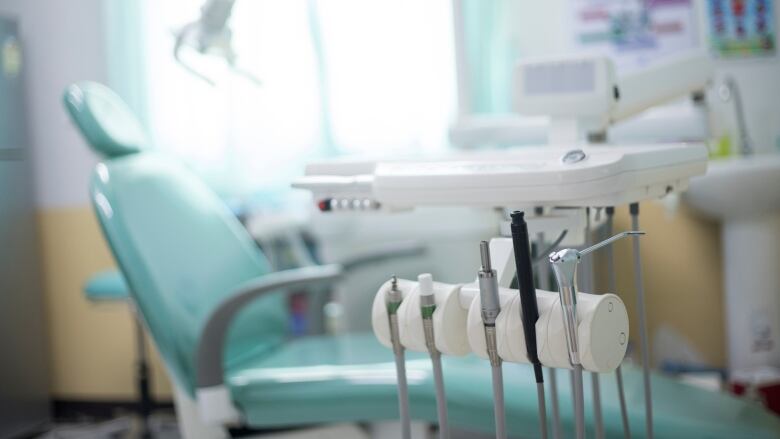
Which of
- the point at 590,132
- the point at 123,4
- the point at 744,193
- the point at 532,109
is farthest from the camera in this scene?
the point at 123,4

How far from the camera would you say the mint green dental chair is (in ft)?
5.29

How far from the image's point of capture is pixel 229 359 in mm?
1973

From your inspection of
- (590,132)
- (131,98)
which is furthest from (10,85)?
(590,132)

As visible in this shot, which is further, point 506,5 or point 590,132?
point 506,5

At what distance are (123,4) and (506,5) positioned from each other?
1.47 m

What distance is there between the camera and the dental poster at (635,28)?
3.05m

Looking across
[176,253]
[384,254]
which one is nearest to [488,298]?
[176,253]

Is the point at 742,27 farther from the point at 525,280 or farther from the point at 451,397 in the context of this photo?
the point at 525,280

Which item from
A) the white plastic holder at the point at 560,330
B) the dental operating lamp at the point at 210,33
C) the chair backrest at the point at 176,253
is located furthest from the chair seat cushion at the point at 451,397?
the dental operating lamp at the point at 210,33

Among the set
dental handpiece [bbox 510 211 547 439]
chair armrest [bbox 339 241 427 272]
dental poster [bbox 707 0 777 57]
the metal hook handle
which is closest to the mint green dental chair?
chair armrest [bbox 339 241 427 272]

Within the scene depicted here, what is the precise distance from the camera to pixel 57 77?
3.57 m

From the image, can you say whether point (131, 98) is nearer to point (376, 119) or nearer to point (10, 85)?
point (10, 85)

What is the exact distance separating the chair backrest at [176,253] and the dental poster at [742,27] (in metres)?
1.81

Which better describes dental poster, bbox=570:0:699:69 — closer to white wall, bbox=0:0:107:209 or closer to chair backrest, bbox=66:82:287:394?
chair backrest, bbox=66:82:287:394
